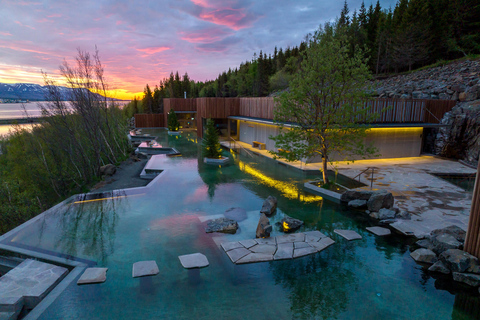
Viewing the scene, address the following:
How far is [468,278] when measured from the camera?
5309mm

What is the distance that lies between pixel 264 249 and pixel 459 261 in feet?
13.6

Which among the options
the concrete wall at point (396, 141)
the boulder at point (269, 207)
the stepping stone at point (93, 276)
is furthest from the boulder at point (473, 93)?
the stepping stone at point (93, 276)

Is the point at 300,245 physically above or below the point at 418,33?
below

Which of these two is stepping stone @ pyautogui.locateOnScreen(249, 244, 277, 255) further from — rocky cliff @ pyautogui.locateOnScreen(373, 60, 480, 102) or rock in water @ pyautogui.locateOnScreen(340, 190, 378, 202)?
rocky cliff @ pyautogui.locateOnScreen(373, 60, 480, 102)

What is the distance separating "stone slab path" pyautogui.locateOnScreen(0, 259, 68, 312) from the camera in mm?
4483

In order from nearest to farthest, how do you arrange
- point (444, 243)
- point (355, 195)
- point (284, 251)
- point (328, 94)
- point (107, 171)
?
point (444, 243) → point (284, 251) → point (355, 195) → point (328, 94) → point (107, 171)

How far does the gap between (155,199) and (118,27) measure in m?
13.3

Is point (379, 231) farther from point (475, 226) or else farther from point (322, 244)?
point (475, 226)

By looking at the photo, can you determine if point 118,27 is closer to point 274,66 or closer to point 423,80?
point 423,80

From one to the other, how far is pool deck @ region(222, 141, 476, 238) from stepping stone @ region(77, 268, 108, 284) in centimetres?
769

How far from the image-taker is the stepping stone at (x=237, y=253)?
6.02 m

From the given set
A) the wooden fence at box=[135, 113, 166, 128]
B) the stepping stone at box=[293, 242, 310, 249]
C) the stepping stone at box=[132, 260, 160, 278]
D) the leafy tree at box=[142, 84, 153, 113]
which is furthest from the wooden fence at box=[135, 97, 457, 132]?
the leafy tree at box=[142, 84, 153, 113]

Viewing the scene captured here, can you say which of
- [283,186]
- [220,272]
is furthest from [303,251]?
[283,186]

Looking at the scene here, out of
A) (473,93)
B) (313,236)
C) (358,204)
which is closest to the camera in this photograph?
(313,236)
